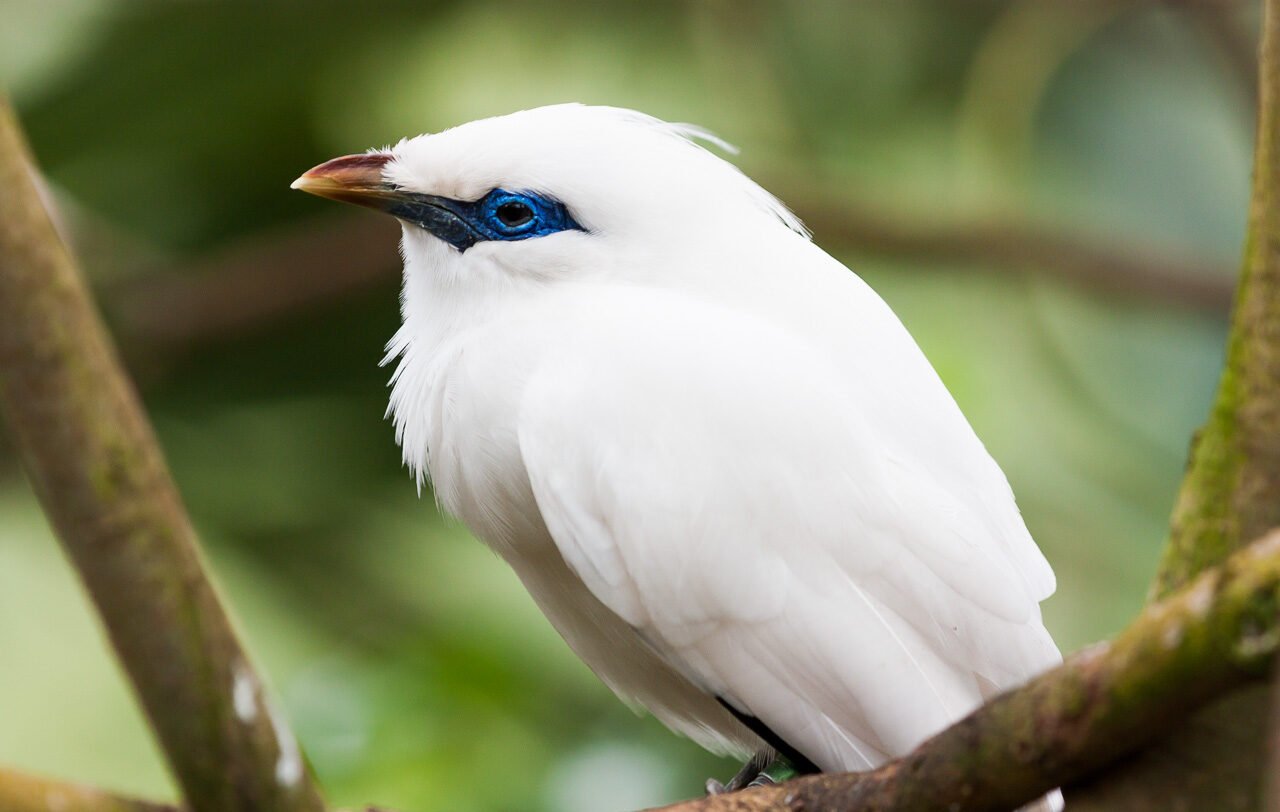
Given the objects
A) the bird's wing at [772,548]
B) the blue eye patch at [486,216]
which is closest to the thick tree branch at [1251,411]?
the bird's wing at [772,548]

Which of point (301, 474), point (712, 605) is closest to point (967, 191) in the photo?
point (301, 474)

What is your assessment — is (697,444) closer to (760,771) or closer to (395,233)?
(760,771)

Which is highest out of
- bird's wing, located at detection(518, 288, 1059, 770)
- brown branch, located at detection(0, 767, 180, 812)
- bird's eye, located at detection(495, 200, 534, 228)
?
bird's eye, located at detection(495, 200, 534, 228)

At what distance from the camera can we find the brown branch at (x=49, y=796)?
146 cm

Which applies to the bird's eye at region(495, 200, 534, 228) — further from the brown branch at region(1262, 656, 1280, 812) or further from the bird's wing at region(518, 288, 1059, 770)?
the brown branch at region(1262, 656, 1280, 812)

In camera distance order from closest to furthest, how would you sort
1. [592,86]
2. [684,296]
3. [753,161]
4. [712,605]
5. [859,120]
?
[712,605] < [684,296] < [753,161] < [592,86] < [859,120]

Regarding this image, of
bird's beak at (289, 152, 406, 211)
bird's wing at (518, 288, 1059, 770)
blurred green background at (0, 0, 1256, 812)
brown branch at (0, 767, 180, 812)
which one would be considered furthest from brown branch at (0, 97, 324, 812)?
blurred green background at (0, 0, 1256, 812)

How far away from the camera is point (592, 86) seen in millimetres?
5445

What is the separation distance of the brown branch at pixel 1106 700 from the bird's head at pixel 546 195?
1290 mm

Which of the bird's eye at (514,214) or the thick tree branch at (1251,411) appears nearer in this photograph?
the thick tree branch at (1251,411)

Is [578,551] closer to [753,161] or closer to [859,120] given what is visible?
[753,161]

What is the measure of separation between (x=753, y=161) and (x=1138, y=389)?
1.78 m

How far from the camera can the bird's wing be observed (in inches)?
91.0

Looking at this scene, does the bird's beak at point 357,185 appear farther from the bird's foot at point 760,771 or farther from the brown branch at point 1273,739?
the brown branch at point 1273,739
